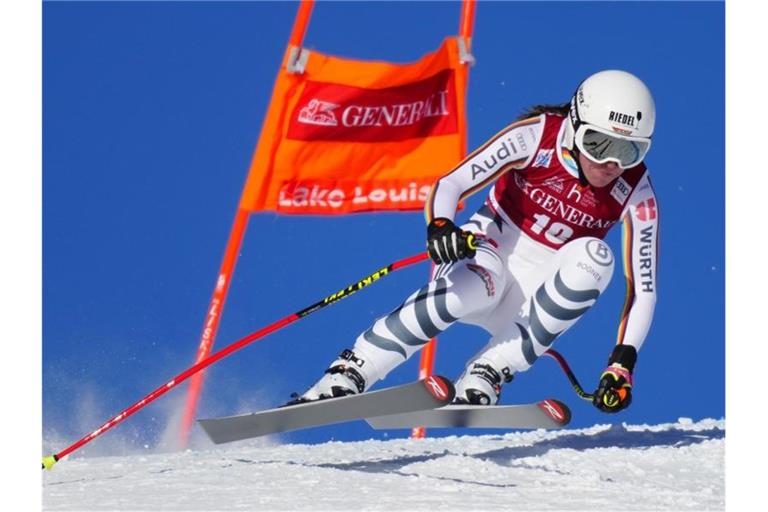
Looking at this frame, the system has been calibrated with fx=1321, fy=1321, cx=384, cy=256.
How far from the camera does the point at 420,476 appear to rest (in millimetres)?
4059

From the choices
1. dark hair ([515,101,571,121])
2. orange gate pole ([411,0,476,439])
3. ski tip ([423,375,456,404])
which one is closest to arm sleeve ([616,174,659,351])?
dark hair ([515,101,571,121])

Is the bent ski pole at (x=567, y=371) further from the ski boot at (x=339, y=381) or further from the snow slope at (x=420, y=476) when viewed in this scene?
the ski boot at (x=339, y=381)

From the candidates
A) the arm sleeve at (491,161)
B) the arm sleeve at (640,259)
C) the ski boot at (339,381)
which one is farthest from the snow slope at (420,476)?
the arm sleeve at (491,161)

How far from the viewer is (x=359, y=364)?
4.27 meters

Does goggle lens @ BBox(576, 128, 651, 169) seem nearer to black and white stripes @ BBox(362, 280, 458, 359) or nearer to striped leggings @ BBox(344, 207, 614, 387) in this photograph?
striped leggings @ BBox(344, 207, 614, 387)

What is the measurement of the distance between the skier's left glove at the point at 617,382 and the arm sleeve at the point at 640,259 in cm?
5

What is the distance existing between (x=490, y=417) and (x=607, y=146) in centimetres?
94

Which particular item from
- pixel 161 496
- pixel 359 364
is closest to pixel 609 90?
pixel 359 364

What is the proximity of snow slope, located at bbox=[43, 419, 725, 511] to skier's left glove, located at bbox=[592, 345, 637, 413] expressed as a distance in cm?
22

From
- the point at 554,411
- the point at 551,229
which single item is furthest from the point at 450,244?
the point at 554,411

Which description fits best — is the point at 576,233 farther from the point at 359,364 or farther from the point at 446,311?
the point at 359,364

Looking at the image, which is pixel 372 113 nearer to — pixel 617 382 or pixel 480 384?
pixel 480 384

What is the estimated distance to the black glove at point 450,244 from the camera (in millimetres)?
3994

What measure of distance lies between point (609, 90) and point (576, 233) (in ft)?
1.70
